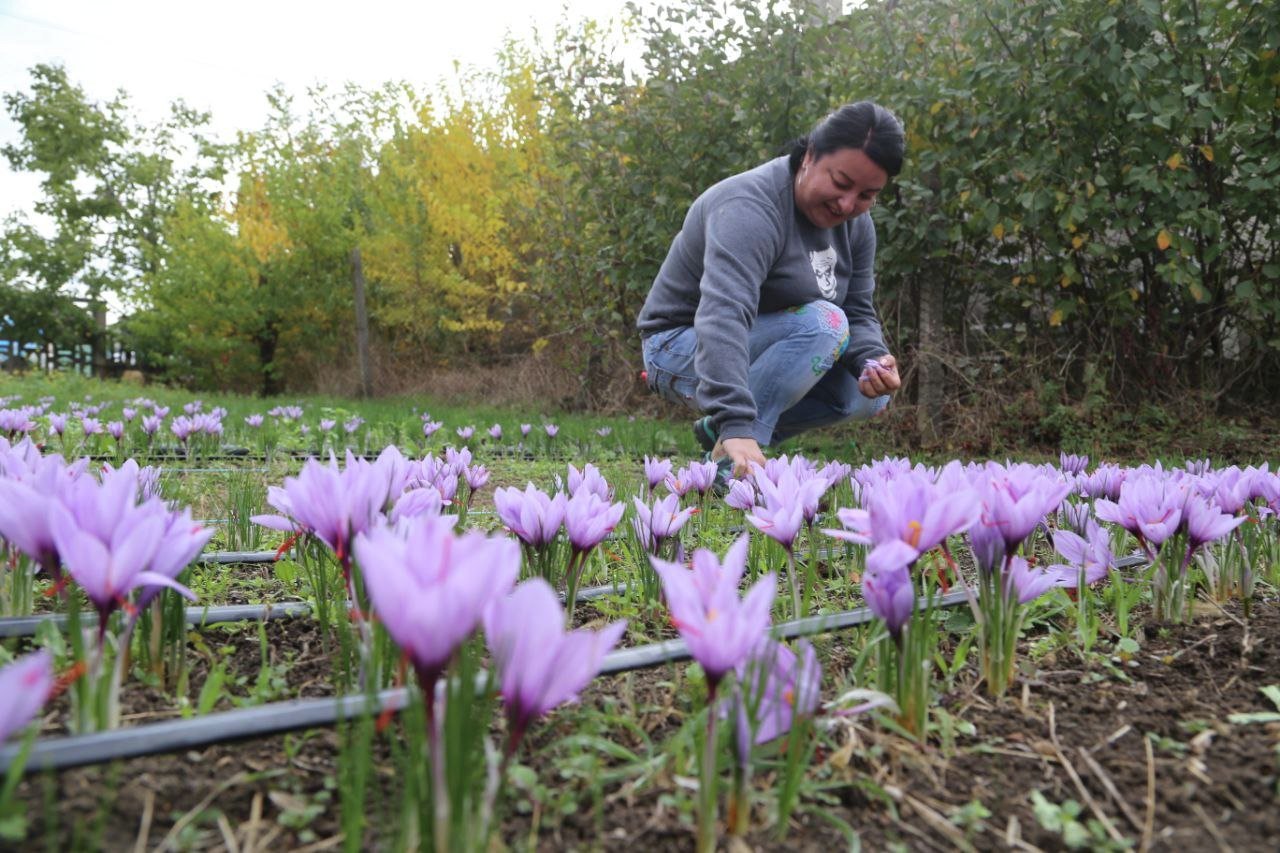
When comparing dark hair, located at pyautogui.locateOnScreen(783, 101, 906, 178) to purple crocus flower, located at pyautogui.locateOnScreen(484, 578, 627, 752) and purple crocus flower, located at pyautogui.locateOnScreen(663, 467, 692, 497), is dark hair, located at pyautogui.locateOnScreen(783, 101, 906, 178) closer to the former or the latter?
purple crocus flower, located at pyautogui.locateOnScreen(663, 467, 692, 497)

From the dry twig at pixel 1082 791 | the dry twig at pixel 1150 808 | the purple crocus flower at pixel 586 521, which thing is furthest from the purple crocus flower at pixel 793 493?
the dry twig at pixel 1150 808

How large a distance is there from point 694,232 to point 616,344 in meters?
5.09

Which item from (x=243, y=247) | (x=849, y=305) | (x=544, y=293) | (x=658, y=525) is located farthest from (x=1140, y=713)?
(x=243, y=247)

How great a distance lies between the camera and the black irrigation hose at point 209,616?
124 centimetres

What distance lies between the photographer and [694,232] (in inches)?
141

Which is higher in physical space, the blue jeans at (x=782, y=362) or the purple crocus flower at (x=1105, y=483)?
the blue jeans at (x=782, y=362)

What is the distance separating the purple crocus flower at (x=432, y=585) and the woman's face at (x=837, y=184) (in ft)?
8.59

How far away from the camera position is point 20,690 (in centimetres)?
62

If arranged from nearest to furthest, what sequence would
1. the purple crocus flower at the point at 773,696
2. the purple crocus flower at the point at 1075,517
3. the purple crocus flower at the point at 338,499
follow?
the purple crocus flower at the point at 773,696 → the purple crocus flower at the point at 338,499 → the purple crocus flower at the point at 1075,517

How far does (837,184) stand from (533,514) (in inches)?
83.5

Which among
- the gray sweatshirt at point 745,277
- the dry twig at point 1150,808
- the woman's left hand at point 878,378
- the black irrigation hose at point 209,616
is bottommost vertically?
the dry twig at point 1150,808

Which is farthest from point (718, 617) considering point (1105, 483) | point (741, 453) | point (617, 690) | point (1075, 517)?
point (741, 453)

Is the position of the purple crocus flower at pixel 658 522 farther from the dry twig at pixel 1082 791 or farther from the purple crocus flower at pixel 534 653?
the purple crocus flower at pixel 534 653

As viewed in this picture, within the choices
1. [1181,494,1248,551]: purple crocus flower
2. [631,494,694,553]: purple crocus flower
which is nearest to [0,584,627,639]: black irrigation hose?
[631,494,694,553]: purple crocus flower
